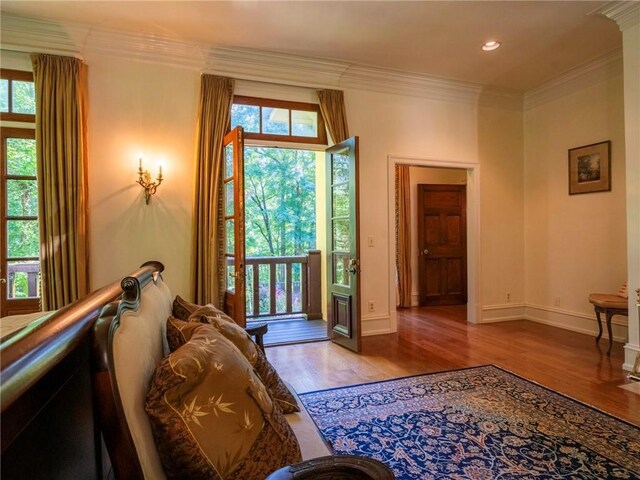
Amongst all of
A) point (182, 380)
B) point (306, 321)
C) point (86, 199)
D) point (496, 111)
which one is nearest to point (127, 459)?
point (182, 380)

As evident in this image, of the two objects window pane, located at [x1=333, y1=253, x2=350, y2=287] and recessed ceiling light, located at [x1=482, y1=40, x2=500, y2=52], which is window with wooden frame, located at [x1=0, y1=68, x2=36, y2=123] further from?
recessed ceiling light, located at [x1=482, y1=40, x2=500, y2=52]

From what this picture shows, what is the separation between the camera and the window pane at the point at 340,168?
397cm

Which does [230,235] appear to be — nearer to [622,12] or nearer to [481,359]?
[481,359]

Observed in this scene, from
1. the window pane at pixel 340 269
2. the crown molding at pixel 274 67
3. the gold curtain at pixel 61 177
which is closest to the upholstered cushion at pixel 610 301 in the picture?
the window pane at pixel 340 269

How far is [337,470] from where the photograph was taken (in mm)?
911

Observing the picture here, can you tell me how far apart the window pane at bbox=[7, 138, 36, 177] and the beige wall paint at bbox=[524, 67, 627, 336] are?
606cm

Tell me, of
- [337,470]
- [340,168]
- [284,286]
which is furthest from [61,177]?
[337,470]

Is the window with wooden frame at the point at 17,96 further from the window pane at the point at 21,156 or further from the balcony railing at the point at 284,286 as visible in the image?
the balcony railing at the point at 284,286

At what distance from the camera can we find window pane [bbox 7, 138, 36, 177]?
3371mm

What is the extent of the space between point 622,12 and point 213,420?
4.42 meters

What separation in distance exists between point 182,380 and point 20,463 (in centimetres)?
32

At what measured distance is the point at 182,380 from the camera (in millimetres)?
878

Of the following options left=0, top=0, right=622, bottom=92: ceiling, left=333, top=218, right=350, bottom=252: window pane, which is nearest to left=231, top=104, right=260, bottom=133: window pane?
left=0, top=0, right=622, bottom=92: ceiling

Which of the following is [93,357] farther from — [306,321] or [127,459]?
[306,321]
